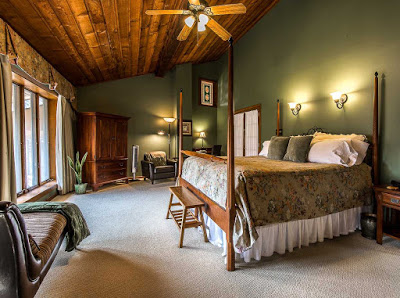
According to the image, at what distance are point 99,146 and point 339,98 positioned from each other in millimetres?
4870

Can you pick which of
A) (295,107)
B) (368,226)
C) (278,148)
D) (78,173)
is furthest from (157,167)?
(368,226)

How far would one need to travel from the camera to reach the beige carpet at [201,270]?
1562 millimetres

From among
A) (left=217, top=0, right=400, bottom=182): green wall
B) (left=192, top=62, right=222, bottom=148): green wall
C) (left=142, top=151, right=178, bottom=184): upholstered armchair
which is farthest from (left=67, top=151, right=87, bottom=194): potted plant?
(left=217, top=0, right=400, bottom=182): green wall

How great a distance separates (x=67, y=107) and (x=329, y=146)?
499cm

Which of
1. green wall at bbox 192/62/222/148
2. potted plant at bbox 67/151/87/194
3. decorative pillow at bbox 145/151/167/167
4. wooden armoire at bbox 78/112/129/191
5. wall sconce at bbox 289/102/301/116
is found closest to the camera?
wall sconce at bbox 289/102/301/116

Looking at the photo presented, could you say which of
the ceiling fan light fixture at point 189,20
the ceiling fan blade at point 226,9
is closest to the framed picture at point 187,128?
the ceiling fan light fixture at point 189,20

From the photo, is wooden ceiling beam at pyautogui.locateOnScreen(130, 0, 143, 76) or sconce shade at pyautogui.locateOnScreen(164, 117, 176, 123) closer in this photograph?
wooden ceiling beam at pyautogui.locateOnScreen(130, 0, 143, 76)

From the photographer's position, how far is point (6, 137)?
2.12m

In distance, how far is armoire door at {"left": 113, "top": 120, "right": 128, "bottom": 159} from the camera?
5.00 metres

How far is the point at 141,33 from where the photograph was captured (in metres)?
3.50

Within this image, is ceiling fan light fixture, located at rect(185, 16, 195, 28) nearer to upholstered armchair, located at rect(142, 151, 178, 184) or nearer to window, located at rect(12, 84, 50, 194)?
window, located at rect(12, 84, 50, 194)

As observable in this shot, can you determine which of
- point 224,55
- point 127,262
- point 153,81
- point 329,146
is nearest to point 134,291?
point 127,262

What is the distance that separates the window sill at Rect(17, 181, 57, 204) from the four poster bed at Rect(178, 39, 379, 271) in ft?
8.55

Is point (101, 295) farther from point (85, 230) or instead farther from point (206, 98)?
point (206, 98)
